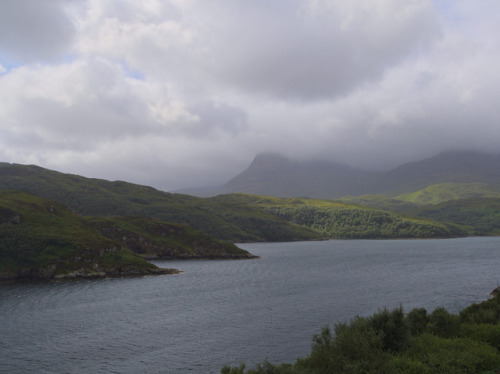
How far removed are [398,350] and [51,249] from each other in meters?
126

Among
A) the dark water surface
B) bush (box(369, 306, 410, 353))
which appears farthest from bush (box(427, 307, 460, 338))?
the dark water surface

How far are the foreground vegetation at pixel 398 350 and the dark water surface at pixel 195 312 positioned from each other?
1501 centimetres

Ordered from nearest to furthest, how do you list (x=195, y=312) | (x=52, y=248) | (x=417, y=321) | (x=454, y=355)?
1. (x=454, y=355)
2. (x=417, y=321)
3. (x=195, y=312)
4. (x=52, y=248)

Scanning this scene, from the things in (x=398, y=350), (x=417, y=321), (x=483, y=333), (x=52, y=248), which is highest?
(x=52, y=248)

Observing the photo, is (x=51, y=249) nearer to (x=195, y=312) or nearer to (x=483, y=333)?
(x=195, y=312)

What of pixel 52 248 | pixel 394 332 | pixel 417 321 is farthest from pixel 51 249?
pixel 394 332

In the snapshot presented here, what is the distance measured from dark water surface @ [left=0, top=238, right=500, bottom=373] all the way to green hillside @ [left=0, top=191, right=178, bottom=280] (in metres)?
10.4

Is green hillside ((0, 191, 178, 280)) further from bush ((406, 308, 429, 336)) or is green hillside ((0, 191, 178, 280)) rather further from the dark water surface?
bush ((406, 308, 429, 336))

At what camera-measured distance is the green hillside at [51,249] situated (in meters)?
123

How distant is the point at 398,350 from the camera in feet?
135

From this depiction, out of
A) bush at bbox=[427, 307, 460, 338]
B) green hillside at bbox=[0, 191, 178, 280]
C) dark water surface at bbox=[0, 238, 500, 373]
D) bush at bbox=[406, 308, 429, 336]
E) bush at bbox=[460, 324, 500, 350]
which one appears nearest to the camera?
bush at bbox=[460, 324, 500, 350]

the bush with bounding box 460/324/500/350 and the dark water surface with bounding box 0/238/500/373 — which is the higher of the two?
the bush with bounding box 460/324/500/350

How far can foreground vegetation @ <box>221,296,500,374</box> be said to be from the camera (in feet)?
111

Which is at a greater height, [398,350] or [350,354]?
[350,354]
